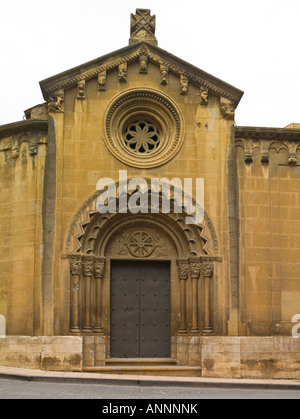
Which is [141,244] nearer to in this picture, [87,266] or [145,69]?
[87,266]

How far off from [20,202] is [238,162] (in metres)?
6.23

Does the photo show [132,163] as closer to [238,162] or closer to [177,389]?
[238,162]

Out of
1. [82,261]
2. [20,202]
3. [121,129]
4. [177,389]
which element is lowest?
[177,389]

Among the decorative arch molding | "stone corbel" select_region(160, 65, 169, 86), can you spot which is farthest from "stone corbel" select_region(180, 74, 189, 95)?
the decorative arch molding

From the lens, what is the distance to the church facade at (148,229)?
19641 mm

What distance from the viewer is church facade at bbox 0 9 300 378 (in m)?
19.6

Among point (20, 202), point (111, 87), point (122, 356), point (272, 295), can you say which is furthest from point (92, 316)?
point (111, 87)

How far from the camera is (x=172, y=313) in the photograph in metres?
20.5

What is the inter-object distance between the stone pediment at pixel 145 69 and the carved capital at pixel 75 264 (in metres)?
4.52

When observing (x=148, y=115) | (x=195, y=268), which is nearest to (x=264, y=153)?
(x=148, y=115)

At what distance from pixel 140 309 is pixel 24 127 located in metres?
6.08

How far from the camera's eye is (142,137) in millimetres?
21016

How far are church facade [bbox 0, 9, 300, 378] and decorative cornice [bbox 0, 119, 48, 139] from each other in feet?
0.13

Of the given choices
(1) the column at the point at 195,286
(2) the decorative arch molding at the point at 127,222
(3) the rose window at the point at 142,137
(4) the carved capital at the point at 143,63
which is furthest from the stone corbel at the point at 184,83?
(1) the column at the point at 195,286
